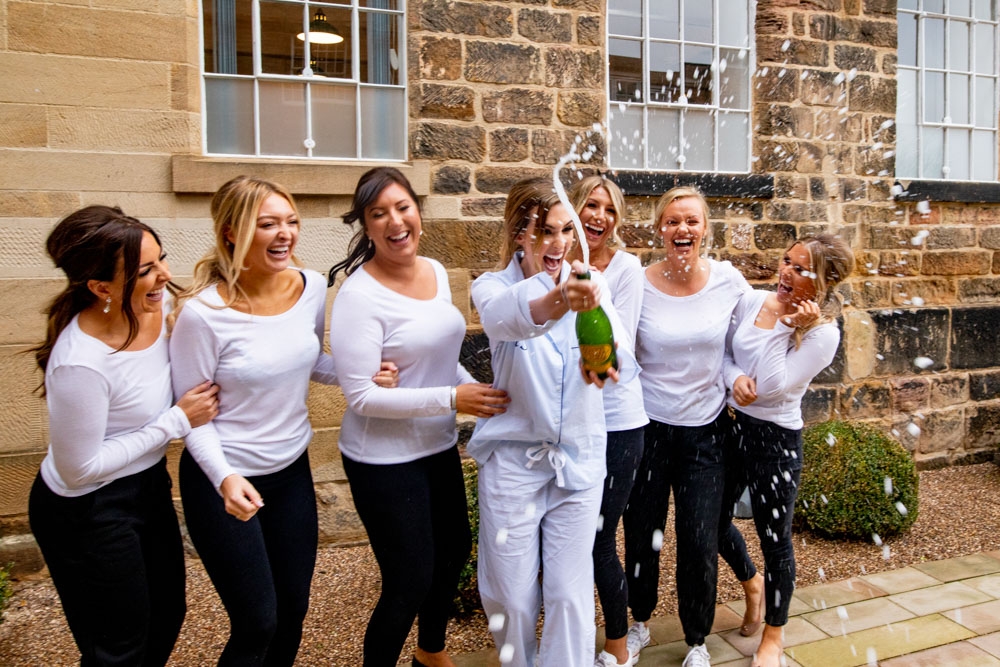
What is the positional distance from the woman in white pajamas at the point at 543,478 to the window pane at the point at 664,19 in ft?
12.5

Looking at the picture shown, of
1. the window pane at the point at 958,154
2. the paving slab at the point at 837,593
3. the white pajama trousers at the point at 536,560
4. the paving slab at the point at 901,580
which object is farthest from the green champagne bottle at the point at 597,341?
the window pane at the point at 958,154

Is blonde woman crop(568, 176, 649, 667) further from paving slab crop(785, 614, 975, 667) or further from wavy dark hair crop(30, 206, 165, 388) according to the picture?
wavy dark hair crop(30, 206, 165, 388)

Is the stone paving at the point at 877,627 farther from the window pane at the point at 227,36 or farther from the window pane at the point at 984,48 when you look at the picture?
the window pane at the point at 984,48

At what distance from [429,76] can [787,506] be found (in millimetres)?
3264

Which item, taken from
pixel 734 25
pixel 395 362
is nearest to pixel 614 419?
pixel 395 362

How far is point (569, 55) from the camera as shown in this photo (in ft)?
17.9

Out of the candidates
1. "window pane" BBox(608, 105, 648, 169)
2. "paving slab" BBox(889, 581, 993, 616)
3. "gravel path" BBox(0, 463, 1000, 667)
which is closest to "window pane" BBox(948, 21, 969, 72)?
"window pane" BBox(608, 105, 648, 169)

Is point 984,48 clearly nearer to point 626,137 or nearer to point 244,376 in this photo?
point 626,137

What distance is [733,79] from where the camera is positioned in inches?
249

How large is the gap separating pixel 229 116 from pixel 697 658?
3804 millimetres

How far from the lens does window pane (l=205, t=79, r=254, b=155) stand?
16.0 ft

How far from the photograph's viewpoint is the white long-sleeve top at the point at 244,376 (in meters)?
2.51

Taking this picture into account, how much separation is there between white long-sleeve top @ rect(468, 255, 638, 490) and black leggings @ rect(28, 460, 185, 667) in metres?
1.09

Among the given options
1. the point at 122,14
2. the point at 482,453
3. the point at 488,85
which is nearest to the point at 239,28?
the point at 122,14
